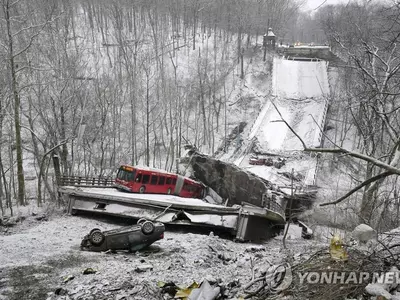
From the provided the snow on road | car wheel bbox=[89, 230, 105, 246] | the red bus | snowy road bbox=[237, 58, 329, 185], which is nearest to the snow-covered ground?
car wheel bbox=[89, 230, 105, 246]

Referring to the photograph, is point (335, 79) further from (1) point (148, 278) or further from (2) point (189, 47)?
(1) point (148, 278)

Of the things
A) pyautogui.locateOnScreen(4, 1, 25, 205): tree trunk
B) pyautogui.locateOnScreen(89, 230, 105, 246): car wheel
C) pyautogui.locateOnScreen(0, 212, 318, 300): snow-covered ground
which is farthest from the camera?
pyautogui.locateOnScreen(4, 1, 25, 205): tree trunk

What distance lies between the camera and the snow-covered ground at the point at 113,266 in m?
7.25

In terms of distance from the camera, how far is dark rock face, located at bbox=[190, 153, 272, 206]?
20.8 metres

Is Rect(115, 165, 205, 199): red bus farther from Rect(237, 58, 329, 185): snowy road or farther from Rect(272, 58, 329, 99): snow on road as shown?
Rect(272, 58, 329, 99): snow on road

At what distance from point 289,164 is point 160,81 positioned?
20873mm

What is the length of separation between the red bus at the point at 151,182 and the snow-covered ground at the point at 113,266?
6.93 meters

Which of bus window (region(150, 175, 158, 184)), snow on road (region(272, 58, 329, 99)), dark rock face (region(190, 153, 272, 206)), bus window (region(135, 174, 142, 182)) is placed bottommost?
dark rock face (region(190, 153, 272, 206))

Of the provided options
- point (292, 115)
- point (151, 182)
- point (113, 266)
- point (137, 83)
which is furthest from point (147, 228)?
point (292, 115)

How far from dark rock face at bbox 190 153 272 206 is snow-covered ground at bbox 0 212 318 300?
8.80 meters

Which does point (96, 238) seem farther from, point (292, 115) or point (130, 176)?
point (292, 115)

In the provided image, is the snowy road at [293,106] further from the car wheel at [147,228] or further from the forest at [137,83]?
the car wheel at [147,228]

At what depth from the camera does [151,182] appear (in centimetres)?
2052

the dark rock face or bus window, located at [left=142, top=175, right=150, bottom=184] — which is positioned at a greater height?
bus window, located at [left=142, top=175, right=150, bottom=184]
